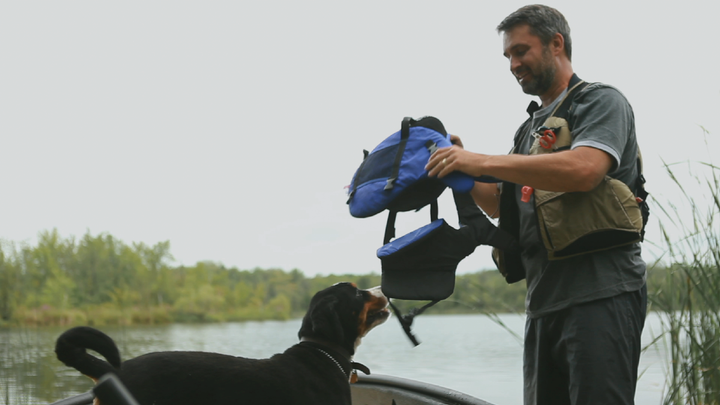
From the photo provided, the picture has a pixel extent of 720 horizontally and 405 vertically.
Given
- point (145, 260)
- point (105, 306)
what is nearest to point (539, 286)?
point (105, 306)

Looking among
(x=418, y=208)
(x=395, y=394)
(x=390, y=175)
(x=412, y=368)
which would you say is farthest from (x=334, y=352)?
(x=412, y=368)

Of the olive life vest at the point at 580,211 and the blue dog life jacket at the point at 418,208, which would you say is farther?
the blue dog life jacket at the point at 418,208

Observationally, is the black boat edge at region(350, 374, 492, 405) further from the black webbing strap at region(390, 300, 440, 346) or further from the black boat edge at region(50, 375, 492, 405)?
the black webbing strap at region(390, 300, 440, 346)

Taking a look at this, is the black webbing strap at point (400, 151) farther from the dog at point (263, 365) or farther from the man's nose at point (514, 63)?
the dog at point (263, 365)

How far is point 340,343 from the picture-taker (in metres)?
3.03

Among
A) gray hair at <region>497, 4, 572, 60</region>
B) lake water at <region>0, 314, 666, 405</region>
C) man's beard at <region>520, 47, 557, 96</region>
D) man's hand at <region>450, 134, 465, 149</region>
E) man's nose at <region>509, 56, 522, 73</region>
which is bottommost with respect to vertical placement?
lake water at <region>0, 314, 666, 405</region>

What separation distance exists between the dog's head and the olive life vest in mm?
1458

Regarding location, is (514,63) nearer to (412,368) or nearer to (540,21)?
(540,21)

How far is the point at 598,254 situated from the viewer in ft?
6.08

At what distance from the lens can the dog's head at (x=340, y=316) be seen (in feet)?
9.89

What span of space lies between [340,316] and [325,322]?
101mm

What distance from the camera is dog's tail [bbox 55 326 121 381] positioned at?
2055mm

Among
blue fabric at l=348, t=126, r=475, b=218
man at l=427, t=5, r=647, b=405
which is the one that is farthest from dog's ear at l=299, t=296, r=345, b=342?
man at l=427, t=5, r=647, b=405

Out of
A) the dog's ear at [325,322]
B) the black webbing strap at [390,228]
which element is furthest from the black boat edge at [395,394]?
the black webbing strap at [390,228]
